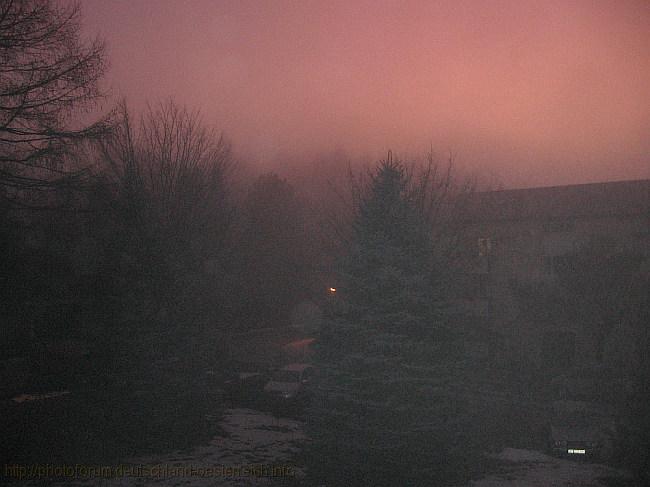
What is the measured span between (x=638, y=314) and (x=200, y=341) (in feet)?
33.8

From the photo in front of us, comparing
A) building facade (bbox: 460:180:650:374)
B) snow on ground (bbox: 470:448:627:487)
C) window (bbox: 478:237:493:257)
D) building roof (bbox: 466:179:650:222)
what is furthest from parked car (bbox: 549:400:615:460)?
window (bbox: 478:237:493:257)

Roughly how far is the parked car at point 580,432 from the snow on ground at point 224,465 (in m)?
6.97

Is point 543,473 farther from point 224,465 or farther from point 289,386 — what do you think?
point 289,386

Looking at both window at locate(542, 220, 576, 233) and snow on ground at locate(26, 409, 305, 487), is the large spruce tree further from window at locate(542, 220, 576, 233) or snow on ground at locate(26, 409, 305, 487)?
window at locate(542, 220, 576, 233)

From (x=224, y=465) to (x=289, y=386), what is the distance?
9.00 m

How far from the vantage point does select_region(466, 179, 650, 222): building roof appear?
33.9 metres

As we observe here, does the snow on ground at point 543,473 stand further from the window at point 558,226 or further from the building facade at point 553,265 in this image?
the window at point 558,226

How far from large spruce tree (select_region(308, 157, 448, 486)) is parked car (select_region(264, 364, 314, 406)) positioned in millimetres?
8500

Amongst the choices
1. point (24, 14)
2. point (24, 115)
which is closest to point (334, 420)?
point (24, 115)

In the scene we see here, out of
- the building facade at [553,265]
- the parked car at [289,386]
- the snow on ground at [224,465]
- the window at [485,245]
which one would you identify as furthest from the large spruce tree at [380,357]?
the window at [485,245]

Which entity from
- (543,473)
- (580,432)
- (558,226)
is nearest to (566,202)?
(558,226)

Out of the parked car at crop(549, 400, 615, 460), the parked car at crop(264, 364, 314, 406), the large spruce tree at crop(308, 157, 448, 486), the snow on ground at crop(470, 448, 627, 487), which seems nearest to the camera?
the large spruce tree at crop(308, 157, 448, 486)

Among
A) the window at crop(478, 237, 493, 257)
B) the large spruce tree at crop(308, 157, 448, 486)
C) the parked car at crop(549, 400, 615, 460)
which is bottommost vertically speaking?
the parked car at crop(549, 400, 615, 460)

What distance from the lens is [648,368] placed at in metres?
12.0
